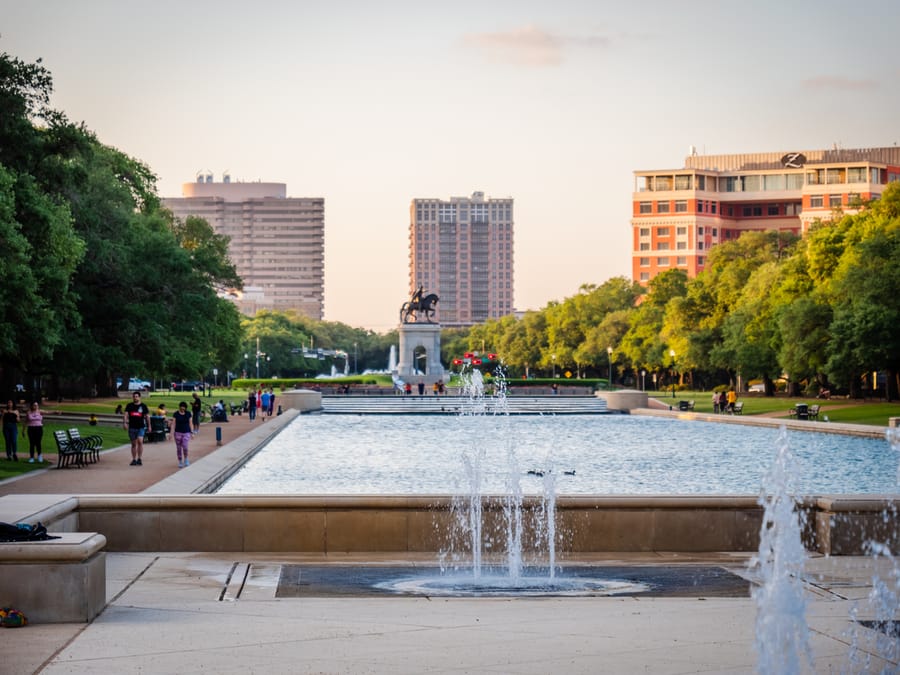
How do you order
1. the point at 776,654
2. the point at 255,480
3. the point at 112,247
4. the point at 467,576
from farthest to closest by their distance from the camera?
the point at 112,247
the point at 255,480
the point at 467,576
the point at 776,654

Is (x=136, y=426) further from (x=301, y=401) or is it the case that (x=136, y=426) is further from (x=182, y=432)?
(x=301, y=401)

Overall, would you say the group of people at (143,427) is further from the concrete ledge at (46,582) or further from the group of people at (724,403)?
the group of people at (724,403)

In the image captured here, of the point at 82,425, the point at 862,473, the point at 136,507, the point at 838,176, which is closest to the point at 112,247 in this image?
the point at 82,425

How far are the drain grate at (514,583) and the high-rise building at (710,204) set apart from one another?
164 meters

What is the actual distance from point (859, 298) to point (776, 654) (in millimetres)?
57482

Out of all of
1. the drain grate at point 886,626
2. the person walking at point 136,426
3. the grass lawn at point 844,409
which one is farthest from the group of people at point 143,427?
the grass lawn at point 844,409

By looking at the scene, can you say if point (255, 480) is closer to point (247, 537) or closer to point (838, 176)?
point (247, 537)

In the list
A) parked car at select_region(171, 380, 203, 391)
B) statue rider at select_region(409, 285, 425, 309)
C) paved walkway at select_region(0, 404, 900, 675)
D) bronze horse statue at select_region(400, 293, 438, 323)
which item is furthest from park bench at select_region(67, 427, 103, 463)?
parked car at select_region(171, 380, 203, 391)

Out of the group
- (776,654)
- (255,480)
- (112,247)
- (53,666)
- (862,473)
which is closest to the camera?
(776,654)

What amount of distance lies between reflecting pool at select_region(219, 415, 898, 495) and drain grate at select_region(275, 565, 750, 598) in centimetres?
490

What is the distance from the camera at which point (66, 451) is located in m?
29.1

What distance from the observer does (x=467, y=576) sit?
42.9ft

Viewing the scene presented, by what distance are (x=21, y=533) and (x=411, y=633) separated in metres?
3.34

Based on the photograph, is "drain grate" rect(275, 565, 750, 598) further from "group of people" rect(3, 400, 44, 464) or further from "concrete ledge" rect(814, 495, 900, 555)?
"group of people" rect(3, 400, 44, 464)
